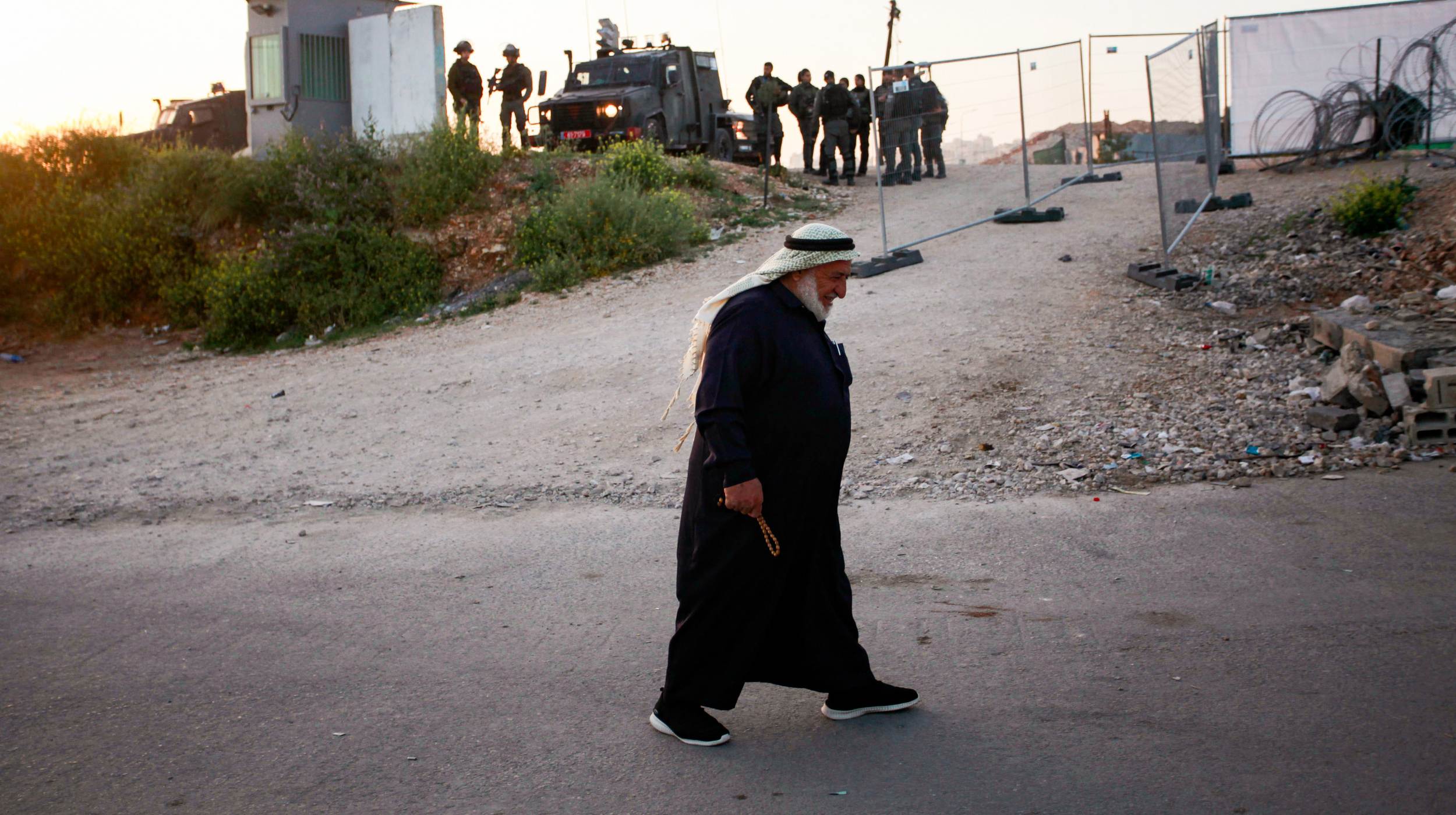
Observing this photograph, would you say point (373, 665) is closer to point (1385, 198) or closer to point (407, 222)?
point (1385, 198)

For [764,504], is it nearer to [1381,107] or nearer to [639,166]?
[639,166]

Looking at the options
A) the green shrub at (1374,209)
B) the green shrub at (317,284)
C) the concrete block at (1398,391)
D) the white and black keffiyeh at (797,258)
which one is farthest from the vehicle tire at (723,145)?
the white and black keffiyeh at (797,258)

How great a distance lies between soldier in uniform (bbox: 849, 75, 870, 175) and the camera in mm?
18969

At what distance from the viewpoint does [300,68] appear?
17328 mm

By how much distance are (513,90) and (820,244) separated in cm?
1568

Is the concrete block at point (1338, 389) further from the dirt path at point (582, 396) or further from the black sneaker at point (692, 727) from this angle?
the black sneaker at point (692, 727)

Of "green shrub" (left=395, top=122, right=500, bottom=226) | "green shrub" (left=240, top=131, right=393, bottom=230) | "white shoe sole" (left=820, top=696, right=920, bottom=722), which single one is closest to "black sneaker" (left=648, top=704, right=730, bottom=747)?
"white shoe sole" (left=820, top=696, right=920, bottom=722)

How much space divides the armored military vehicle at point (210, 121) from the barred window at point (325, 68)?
6593mm

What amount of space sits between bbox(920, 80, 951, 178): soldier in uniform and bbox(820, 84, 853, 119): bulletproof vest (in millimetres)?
2855

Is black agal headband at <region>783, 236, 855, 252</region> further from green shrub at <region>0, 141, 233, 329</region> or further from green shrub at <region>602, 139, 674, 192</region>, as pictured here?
green shrub at <region>0, 141, 233, 329</region>

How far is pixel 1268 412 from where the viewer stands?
22.4 ft

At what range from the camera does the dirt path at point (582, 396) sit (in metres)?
6.90

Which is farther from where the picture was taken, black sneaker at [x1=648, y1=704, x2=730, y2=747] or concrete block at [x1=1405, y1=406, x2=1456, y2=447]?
concrete block at [x1=1405, y1=406, x2=1456, y2=447]

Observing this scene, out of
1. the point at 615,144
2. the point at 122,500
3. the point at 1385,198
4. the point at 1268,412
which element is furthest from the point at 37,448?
the point at 1385,198
